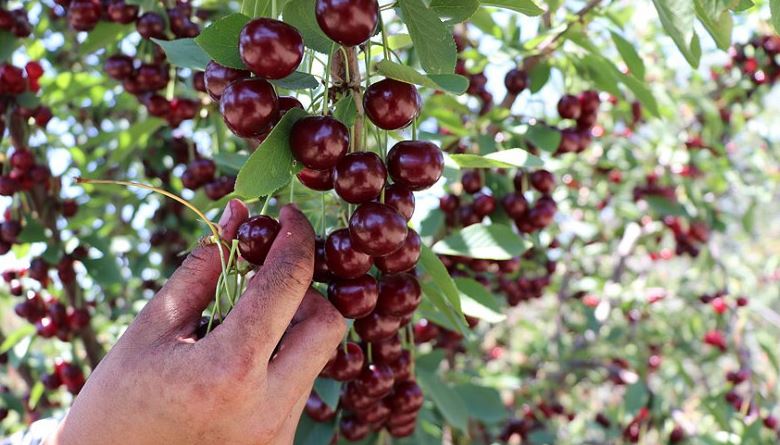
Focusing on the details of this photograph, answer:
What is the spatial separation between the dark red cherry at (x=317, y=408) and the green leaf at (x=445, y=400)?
32 centimetres

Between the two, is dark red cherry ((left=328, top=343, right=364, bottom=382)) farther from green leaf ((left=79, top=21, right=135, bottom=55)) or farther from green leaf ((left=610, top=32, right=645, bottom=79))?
green leaf ((left=79, top=21, right=135, bottom=55))

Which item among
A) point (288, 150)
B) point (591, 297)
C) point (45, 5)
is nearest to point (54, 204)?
point (45, 5)

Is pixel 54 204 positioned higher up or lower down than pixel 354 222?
lower down

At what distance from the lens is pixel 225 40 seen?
2.92 ft

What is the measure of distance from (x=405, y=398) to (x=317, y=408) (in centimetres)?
21

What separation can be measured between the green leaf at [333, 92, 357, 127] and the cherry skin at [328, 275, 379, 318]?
0.25 metres

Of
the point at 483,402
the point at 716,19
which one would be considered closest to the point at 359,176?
the point at 716,19

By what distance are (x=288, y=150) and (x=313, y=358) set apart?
12.2 inches

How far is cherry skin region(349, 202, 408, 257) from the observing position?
93cm

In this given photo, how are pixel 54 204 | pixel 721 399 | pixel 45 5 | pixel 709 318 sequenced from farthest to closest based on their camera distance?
pixel 709 318, pixel 721 399, pixel 45 5, pixel 54 204

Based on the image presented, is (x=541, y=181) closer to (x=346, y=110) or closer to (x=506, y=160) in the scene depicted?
(x=506, y=160)

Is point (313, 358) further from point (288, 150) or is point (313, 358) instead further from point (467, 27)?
point (467, 27)

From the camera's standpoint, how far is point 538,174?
1784 millimetres

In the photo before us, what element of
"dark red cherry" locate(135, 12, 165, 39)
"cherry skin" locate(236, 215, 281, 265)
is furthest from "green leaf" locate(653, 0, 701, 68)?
"dark red cherry" locate(135, 12, 165, 39)
